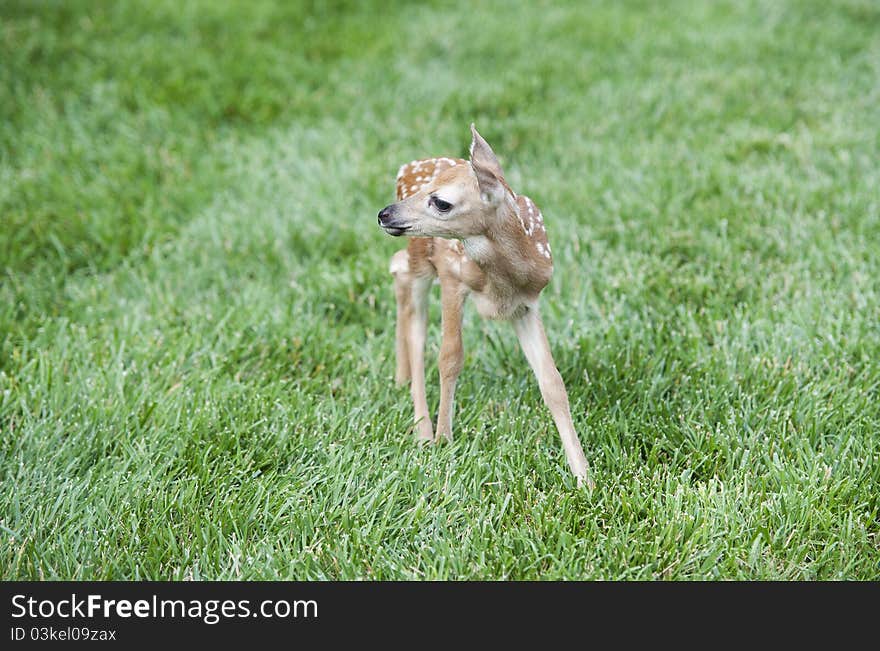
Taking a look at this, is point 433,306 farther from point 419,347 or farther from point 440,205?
point 440,205

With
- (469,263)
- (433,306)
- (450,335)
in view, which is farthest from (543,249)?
(433,306)

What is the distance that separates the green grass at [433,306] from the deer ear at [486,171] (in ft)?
3.22

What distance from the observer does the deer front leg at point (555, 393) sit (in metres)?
3.19

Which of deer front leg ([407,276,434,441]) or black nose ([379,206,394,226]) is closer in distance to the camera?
black nose ([379,206,394,226])

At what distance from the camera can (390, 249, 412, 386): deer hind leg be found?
139 inches

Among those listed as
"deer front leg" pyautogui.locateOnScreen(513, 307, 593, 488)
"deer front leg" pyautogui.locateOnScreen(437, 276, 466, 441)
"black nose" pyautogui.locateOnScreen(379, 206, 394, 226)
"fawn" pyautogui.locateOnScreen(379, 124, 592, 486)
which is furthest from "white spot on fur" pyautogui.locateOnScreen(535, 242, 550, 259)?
"black nose" pyautogui.locateOnScreen(379, 206, 394, 226)

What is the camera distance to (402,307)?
11.9 ft

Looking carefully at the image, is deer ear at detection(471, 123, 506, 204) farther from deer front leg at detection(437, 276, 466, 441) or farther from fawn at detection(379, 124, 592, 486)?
deer front leg at detection(437, 276, 466, 441)

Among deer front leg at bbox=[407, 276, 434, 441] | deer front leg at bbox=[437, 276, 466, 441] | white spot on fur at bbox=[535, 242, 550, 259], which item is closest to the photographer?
white spot on fur at bbox=[535, 242, 550, 259]

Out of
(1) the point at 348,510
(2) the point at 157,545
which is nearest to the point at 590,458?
(1) the point at 348,510

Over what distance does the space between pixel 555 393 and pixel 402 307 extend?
2.44 feet

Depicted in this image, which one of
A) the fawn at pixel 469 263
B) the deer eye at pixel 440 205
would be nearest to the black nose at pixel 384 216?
the fawn at pixel 469 263

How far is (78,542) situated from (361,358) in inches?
60.3

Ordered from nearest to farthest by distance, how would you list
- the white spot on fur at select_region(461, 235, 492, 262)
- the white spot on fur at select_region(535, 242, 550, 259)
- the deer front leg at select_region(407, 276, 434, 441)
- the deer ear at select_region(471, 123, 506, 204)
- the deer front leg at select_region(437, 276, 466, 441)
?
the deer ear at select_region(471, 123, 506, 204) < the white spot on fur at select_region(461, 235, 492, 262) < the white spot on fur at select_region(535, 242, 550, 259) < the deer front leg at select_region(437, 276, 466, 441) < the deer front leg at select_region(407, 276, 434, 441)
